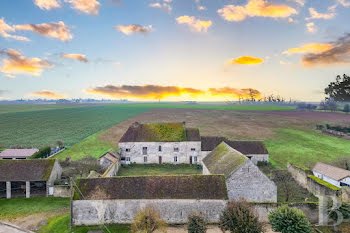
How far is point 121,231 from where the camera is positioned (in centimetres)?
2331

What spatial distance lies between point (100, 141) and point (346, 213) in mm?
61025

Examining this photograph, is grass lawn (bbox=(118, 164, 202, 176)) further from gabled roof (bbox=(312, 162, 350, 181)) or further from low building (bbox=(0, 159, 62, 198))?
gabled roof (bbox=(312, 162, 350, 181))

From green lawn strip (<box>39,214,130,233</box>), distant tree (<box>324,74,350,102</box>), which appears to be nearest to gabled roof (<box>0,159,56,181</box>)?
green lawn strip (<box>39,214,130,233</box>)

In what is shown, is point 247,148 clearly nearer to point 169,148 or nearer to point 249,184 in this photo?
point 169,148

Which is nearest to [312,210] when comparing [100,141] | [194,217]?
[194,217]

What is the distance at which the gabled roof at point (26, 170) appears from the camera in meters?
31.2

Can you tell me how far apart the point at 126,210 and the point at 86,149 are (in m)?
38.6

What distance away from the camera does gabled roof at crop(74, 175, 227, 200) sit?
24625mm

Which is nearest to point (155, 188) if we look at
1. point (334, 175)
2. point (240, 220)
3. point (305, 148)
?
point (240, 220)

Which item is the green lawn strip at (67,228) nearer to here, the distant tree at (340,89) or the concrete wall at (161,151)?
the concrete wall at (161,151)

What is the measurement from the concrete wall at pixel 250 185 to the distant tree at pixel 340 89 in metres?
140

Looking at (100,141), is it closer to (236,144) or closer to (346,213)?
(236,144)

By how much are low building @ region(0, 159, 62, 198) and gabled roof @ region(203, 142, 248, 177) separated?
929 inches

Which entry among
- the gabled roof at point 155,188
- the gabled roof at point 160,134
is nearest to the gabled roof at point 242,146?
the gabled roof at point 160,134
